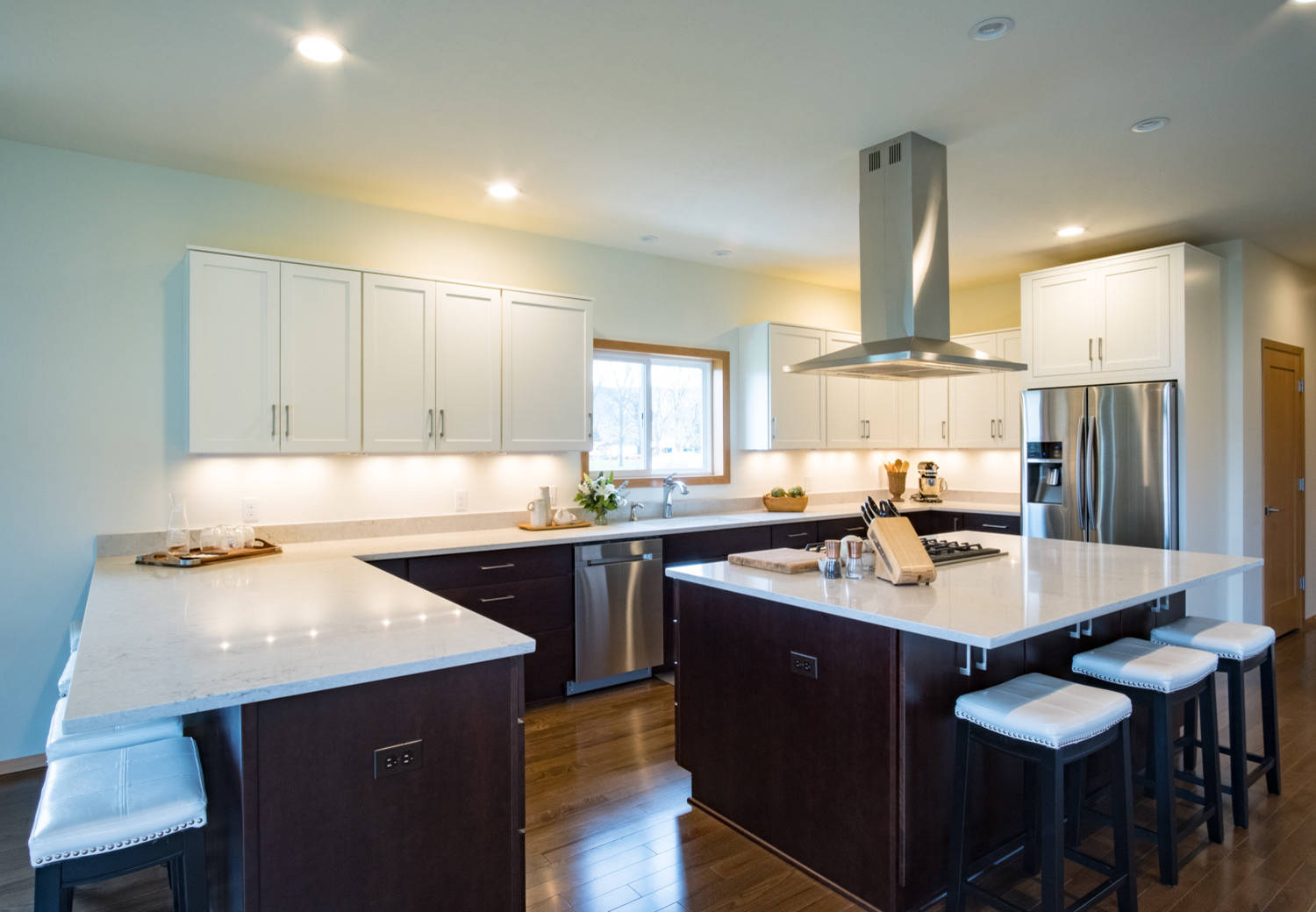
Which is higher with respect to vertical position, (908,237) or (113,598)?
(908,237)

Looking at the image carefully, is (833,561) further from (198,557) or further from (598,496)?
(198,557)

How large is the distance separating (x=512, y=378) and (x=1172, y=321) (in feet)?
13.0

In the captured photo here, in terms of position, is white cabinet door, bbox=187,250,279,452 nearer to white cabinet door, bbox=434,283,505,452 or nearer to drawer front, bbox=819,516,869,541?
white cabinet door, bbox=434,283,505,452

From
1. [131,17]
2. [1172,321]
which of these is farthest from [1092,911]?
[131,17]

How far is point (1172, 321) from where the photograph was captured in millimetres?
4391

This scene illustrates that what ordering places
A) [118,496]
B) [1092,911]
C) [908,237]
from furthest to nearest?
[118,496] → [908,237] → [1092,911]

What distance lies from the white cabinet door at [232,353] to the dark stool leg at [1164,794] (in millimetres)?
3658

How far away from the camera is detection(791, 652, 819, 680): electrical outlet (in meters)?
2.27

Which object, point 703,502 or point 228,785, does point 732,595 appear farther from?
point 703,502

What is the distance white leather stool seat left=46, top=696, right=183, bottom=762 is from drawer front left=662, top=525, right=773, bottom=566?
2.72 m

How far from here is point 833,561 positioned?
258cm

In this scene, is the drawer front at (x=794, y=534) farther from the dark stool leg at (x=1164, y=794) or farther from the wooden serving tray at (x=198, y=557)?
the wooden serving tray at (x=198, y=557)

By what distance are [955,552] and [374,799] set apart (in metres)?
2.41

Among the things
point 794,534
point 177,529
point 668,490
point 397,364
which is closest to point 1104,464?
point 794,534
